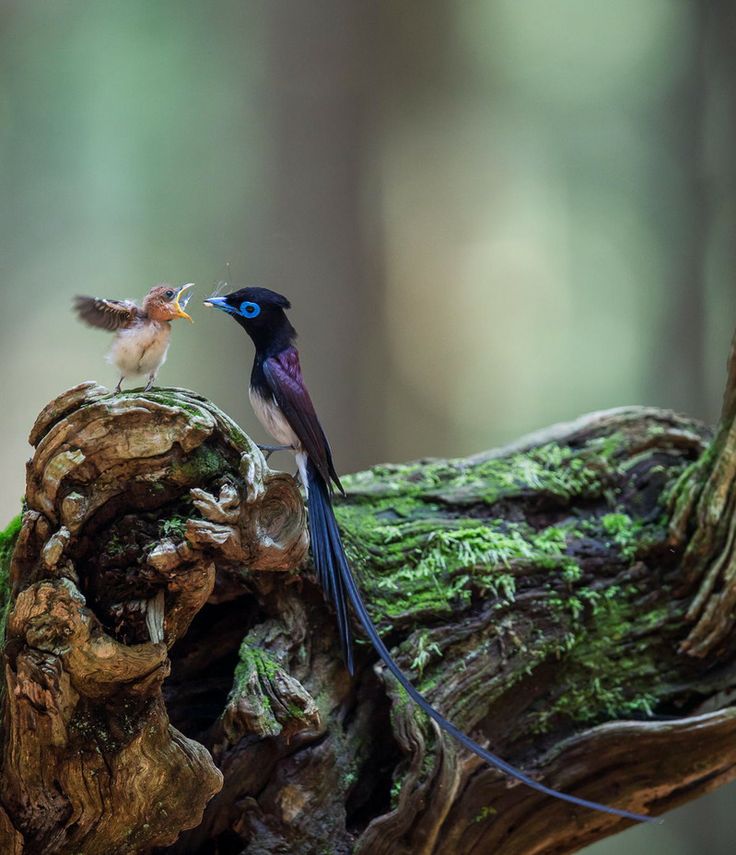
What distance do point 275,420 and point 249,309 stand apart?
0.25 metres

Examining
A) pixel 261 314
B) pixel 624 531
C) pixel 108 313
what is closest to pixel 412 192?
pixel 624 531

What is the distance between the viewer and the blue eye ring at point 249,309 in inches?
77.2

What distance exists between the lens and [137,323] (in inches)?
69.5

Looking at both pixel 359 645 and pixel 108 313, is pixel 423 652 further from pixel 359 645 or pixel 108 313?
pixel 108 313

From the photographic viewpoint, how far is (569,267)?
4461 mm

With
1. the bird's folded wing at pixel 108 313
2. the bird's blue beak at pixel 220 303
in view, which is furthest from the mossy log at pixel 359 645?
the bird's blue beak at pixel 220 303

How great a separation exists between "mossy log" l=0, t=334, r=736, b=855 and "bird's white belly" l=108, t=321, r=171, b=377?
0.18m

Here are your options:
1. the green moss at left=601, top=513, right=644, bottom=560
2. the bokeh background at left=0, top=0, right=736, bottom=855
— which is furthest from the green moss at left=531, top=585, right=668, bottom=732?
the bokeh background at left=0, top=0, right=736, bottom=855

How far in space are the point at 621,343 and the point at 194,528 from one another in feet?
11.1

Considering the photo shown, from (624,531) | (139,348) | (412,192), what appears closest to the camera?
(139,348)

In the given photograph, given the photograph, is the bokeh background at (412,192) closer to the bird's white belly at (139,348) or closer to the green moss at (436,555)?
the green moss at (436,555)

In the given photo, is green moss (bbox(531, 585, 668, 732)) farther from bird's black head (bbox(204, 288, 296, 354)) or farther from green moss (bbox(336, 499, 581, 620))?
bird's black head (bbox(204, 288, 296, 354))

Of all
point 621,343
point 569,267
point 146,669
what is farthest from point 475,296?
point 146,669

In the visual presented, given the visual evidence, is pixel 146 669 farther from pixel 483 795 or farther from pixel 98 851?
pixel 483 795
